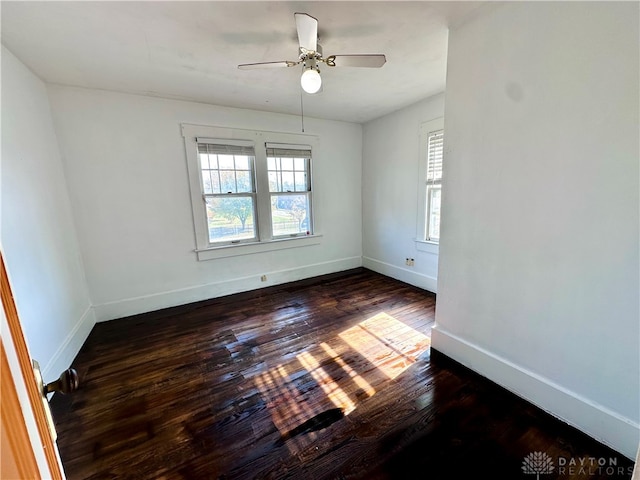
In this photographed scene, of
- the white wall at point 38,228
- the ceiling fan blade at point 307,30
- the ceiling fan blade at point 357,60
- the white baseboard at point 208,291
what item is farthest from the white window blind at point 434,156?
the white wall at point 38,228

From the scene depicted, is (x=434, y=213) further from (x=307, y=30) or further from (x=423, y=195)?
(x=307, y=30)

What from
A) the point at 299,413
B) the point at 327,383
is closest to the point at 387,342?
the point at 327,383

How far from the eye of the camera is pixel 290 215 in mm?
4082

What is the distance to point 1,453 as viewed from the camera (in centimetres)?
46

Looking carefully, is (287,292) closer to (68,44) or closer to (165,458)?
(165,458)

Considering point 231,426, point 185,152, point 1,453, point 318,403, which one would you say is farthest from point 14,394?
point 185,152

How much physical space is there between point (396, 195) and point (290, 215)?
1.58 m

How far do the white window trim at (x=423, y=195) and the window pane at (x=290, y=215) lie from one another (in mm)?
1620

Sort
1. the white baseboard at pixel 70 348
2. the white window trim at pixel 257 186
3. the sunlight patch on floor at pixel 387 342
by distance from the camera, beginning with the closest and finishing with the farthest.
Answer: the white baseboard at pixel 70 348 → the sunlight patch on floor at pixel 387 342 → the white window trim at pixel 257 186

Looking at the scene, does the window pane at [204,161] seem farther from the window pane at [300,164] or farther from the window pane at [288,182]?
the window pane at [300,164]

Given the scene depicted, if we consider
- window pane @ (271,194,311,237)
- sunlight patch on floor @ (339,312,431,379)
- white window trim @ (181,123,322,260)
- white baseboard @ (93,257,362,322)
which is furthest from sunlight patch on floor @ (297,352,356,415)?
window pane @ (271,194,311,237)

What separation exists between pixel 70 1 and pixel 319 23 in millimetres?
1420

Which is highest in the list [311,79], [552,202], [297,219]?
[311,79]
